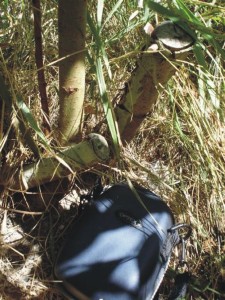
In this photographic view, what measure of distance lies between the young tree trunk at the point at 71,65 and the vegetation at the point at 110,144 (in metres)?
0.04

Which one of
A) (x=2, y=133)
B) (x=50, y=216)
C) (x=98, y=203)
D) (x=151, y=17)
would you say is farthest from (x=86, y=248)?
(x=151, y=17)

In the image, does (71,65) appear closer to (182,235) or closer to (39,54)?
(39,54)

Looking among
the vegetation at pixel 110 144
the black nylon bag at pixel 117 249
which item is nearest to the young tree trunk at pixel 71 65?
the vegetation at pixel 110 144

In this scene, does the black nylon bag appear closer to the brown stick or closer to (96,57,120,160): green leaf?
(96,57,120,160): green leaf

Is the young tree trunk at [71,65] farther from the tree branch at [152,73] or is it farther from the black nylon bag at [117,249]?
the black nylon bag at [117,249]

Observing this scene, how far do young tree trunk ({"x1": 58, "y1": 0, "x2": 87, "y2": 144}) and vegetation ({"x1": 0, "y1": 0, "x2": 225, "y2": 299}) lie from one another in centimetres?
4

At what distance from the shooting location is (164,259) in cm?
117

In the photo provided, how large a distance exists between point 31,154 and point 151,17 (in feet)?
1.67

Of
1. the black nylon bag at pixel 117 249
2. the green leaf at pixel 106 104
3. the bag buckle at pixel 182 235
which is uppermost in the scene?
the green leaf at pixel 106 104

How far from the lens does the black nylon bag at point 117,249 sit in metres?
1.05

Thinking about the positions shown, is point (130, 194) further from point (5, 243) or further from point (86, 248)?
point (5, 243)

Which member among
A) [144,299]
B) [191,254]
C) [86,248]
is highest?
[86,248]

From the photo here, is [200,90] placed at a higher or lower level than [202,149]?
higher

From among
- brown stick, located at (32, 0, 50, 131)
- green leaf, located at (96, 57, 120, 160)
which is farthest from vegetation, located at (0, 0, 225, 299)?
green leaf, located at (96, 57, 120, 160)
